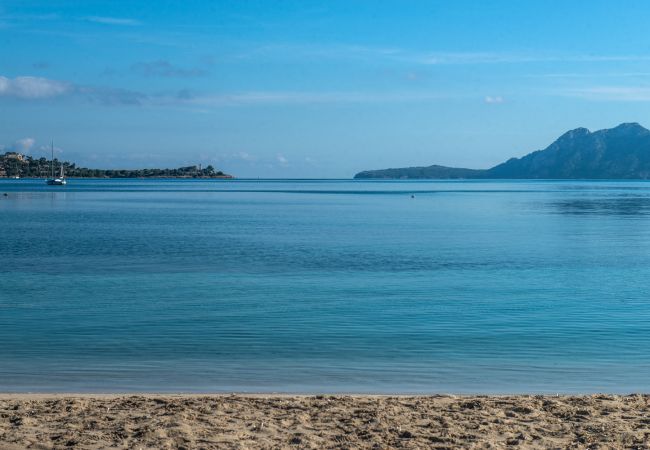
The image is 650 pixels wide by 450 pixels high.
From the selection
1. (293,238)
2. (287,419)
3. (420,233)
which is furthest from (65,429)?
(420,233)

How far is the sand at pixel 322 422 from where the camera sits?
948 centimetres

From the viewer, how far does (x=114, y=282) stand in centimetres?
2800

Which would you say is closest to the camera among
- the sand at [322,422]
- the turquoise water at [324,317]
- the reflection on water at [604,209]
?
the sand at [322,422]

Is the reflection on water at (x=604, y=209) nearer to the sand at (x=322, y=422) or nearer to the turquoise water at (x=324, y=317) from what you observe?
the turquoise water at (x=324, y=317)

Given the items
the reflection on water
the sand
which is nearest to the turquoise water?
the sand

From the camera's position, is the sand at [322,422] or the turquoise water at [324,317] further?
the turquoise water at [324,317]

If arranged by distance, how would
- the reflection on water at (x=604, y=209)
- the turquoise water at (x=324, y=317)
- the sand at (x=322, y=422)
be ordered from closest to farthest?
1. the sand at (x=322, y=422)
2. the turquoise water at (x=324, y=317)
3. the reflection on water at (x=604, y=209)

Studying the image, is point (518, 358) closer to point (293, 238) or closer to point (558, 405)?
point (558, 405)

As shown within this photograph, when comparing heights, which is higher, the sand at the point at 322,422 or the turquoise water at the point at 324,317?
the sand at the point at 322,422

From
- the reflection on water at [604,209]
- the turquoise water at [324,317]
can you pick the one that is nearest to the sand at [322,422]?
the turquoise water at [324,317]

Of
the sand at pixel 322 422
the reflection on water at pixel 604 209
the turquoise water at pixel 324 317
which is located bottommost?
the turquoise water at pixel 324 317

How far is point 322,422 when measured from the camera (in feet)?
33.9

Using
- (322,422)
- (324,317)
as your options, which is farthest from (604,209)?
(322,422)

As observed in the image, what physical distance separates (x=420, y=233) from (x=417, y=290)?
28597 millimetres
